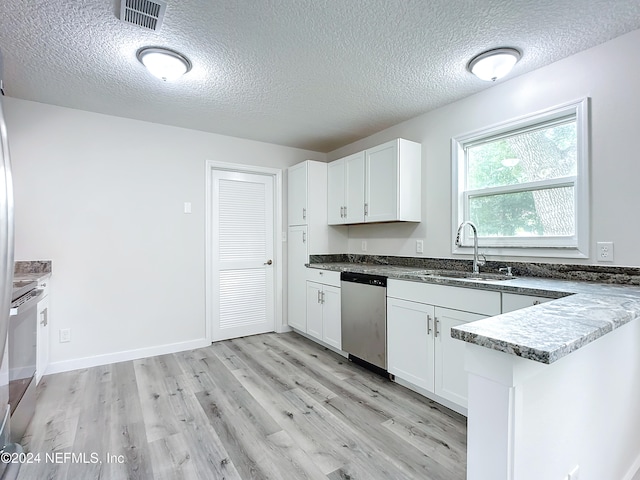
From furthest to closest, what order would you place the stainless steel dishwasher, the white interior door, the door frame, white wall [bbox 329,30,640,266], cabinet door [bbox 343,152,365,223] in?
the white interior door → the door frame → cabinet door [bbox 343,152,365,223] → the stainless steel dishwasher → white wall [bbox 329,30,640,266]

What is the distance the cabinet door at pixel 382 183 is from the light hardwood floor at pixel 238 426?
59.8 inches

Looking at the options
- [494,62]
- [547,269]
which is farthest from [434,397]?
[494,62]

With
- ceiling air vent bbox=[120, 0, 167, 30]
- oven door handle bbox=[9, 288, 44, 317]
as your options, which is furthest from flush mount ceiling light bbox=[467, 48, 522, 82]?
oven door handle bbox=[9, 288, 44, 317]

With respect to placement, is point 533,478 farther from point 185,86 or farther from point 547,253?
point 185,86

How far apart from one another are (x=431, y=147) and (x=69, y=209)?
11.3 feet

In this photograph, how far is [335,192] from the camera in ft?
12.8

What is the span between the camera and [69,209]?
298cm

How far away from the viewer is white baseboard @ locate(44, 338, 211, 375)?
291 centimetres

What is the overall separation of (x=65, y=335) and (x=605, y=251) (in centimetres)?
428

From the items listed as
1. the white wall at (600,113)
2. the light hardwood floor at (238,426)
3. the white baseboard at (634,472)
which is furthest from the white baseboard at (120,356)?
the white baseboard at (634,472)

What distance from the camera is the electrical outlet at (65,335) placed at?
9.58ft

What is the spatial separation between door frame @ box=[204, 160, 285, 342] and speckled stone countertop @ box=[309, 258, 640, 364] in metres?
2.78

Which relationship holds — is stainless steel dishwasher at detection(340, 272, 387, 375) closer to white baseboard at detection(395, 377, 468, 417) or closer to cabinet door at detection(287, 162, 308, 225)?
white baseboard at detection(395, 377, 468, 417)

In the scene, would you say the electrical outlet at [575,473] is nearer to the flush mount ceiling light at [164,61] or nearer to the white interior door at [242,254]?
the flush mount ceiling light at [164,61]
